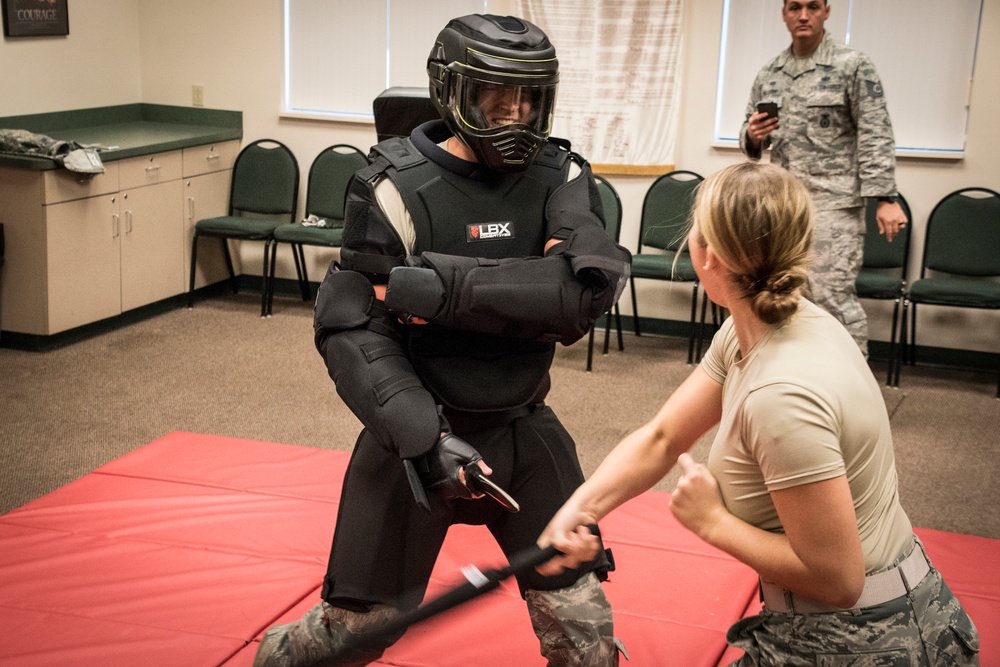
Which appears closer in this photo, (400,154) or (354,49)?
(400,154)

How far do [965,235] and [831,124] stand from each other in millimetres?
1276

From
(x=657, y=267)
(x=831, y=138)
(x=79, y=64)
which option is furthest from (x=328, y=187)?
(x=831, y=138)

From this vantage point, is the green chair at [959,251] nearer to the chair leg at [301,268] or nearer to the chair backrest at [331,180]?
the chair backrest at [331,180]

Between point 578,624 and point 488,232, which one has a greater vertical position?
point 488,232

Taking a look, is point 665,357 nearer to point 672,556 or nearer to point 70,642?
point 672,556

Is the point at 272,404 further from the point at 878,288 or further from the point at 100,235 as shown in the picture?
the point at 878,288

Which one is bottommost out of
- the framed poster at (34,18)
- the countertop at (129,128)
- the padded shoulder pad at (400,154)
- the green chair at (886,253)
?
the green chair at (886,253)

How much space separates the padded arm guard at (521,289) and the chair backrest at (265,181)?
15.6ft

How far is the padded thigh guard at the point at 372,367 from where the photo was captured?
1.88 meters

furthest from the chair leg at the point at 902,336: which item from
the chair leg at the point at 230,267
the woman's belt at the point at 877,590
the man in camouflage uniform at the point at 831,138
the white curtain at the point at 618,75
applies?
the chair leg at the point at 230,267

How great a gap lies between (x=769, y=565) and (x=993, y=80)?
4.71 metres

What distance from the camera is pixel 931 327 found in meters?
5.57

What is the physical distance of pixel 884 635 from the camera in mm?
1381

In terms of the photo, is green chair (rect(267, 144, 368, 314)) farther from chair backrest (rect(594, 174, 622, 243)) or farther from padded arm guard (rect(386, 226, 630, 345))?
padded arm guard (rect(386, 226, 630, 345))
